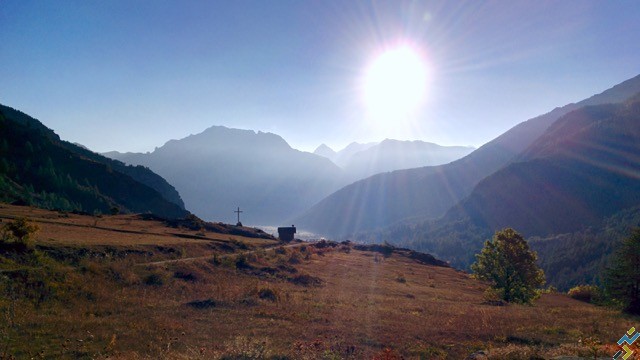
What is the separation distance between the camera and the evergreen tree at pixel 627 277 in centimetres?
2919

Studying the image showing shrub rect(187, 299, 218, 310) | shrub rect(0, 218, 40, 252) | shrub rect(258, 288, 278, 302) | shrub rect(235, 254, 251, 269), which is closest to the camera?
shrub rect(187, 299, 218, 310)

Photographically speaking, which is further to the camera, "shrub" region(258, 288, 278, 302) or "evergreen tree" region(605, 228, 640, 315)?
"evergreen tree" region(605, 228, 640, 315)

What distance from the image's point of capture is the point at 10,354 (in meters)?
10.8

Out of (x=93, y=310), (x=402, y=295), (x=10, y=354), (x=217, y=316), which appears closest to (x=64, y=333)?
(x=10, y=354)

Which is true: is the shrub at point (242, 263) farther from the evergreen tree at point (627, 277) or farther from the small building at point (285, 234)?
the small building at point (285, 234)

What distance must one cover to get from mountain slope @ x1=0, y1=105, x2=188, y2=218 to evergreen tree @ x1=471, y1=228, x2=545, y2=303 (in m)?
75.1

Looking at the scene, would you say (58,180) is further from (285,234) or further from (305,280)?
(305,280)

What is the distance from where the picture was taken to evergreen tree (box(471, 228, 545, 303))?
3647cm

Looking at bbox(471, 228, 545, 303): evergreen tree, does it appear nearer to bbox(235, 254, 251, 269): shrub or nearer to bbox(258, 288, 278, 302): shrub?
bbox(235, 254, 251, 269): shrub

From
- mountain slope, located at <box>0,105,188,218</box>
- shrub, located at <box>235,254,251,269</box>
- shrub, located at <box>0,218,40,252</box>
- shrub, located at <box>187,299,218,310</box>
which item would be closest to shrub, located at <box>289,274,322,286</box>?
shrub, located at <box>235,254,251,269</box>

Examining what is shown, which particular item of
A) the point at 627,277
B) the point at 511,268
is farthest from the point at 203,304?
the point at 627,277

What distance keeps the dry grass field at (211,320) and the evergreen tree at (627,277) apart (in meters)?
8.31

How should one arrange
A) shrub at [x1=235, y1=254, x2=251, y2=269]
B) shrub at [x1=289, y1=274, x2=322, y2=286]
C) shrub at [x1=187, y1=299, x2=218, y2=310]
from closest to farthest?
1. shrub at [x1=187, y1=299, x2=218, y2=310]
2. shrub at [x1=289, y1=274, x2=322, y2=286]
3. shrub at [x1=235, y1=254, x2=251, y2=269]

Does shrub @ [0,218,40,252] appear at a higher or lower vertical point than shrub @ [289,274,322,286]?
higher
